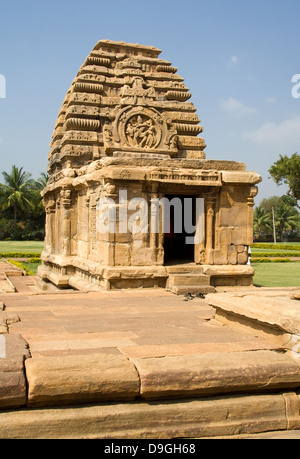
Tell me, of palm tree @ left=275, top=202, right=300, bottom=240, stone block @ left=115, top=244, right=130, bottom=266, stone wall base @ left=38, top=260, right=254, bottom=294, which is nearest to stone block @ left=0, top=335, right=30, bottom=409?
stone wall base @ left=38, top=260, right=254, bottom=294

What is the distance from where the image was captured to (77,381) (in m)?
3.36

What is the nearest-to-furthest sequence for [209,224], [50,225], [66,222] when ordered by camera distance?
1. [209,224]
2. [66,222]
3. [50,225]

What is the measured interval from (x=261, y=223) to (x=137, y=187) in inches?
1747

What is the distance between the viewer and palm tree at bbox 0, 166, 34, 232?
4427cm

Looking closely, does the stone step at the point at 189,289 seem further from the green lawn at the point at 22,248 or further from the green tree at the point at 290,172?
the green tree at the point at 290,172

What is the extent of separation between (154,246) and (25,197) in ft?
126

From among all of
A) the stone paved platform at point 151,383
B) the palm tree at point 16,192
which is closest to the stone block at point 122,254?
the stone paved platform at point 151,383

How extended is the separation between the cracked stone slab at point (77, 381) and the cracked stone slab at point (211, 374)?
0.13m

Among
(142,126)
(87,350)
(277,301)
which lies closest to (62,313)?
(87,350)

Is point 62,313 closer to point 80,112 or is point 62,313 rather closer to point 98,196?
point 98,196

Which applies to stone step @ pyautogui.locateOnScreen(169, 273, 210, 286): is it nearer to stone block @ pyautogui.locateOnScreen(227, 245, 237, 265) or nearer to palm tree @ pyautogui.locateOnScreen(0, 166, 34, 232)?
stone block @ pyautogui.locateOnScreen(227, 245, 237, 265)

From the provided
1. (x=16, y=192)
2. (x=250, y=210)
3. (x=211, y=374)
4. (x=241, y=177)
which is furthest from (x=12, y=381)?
(x=16, y=192)

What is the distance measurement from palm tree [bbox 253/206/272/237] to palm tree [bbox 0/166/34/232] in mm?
23266

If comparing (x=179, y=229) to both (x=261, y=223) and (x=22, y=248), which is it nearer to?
(x=22, y=248)
